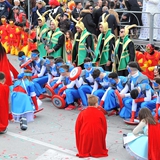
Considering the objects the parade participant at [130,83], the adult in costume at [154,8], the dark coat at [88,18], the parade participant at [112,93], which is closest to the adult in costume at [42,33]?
the dark coat at [88,18]

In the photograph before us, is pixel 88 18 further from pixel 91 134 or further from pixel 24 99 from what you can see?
pixel 91 134

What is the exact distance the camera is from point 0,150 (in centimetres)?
1055

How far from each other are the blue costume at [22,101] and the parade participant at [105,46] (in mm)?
2841

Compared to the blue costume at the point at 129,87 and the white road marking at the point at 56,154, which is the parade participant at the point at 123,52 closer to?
the blue costume at the point at 129,87

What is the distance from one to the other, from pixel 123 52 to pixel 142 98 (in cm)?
242

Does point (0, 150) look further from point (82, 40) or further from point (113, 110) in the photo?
point (82, 40)

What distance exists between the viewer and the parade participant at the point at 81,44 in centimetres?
1487

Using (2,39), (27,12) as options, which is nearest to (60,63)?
(2,39)

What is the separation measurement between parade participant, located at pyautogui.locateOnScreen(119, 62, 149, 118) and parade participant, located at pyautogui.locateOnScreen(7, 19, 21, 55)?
24.3ft

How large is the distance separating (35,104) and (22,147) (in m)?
1.91

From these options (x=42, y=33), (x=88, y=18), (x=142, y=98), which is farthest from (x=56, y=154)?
(x=88, y=18)

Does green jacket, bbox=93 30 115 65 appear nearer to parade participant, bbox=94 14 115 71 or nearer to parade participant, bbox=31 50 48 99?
parade participant, bbox=94 14 115 71

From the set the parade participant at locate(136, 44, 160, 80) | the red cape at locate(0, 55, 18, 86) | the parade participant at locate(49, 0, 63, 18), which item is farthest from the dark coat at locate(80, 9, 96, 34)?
the red cape at locate(0, 55, 18, 86)

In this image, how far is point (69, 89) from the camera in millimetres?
13188
